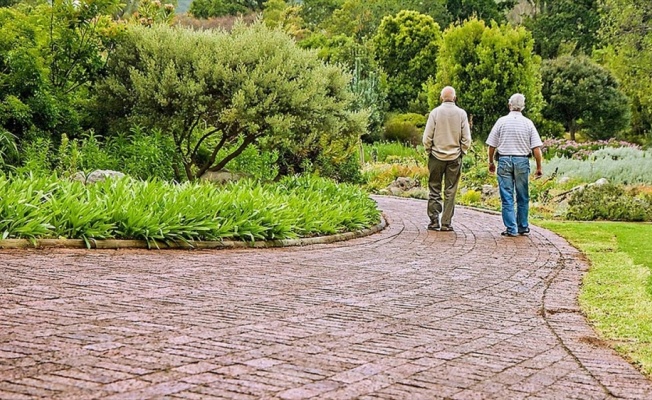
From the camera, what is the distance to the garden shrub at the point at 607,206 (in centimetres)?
1373

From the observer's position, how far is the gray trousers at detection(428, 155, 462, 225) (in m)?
10.8

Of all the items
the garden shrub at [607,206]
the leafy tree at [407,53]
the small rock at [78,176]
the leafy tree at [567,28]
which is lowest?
the garden shrub at [607,206]

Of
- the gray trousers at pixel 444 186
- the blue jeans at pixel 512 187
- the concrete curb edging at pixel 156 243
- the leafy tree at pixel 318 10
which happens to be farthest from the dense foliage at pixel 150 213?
the leafy tree at pixel 318 10

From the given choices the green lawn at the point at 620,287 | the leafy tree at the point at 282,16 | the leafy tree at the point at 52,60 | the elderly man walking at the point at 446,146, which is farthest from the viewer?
the leafy tree at the point at 282,16

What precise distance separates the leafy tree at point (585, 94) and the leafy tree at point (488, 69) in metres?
7.05

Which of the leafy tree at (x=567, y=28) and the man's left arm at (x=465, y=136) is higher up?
the leafy tree at (x=567, y=28)

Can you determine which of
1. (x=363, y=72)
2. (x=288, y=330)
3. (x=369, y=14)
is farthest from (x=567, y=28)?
(x=288, y=330)

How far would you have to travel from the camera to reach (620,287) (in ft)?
20.9

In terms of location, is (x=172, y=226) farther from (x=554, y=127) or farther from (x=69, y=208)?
(x=554, y=127)

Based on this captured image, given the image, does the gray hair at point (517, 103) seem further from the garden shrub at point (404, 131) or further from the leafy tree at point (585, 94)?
the leafy tree at point (585, 94)

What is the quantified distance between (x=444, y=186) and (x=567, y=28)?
3945cm

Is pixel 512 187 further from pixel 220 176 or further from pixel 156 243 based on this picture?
pixel 156 243

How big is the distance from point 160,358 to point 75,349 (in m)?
0.40

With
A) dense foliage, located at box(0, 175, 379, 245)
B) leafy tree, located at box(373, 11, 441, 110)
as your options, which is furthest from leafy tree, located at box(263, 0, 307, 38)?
dense foliage, located at box(0, 175, 379, 245)
